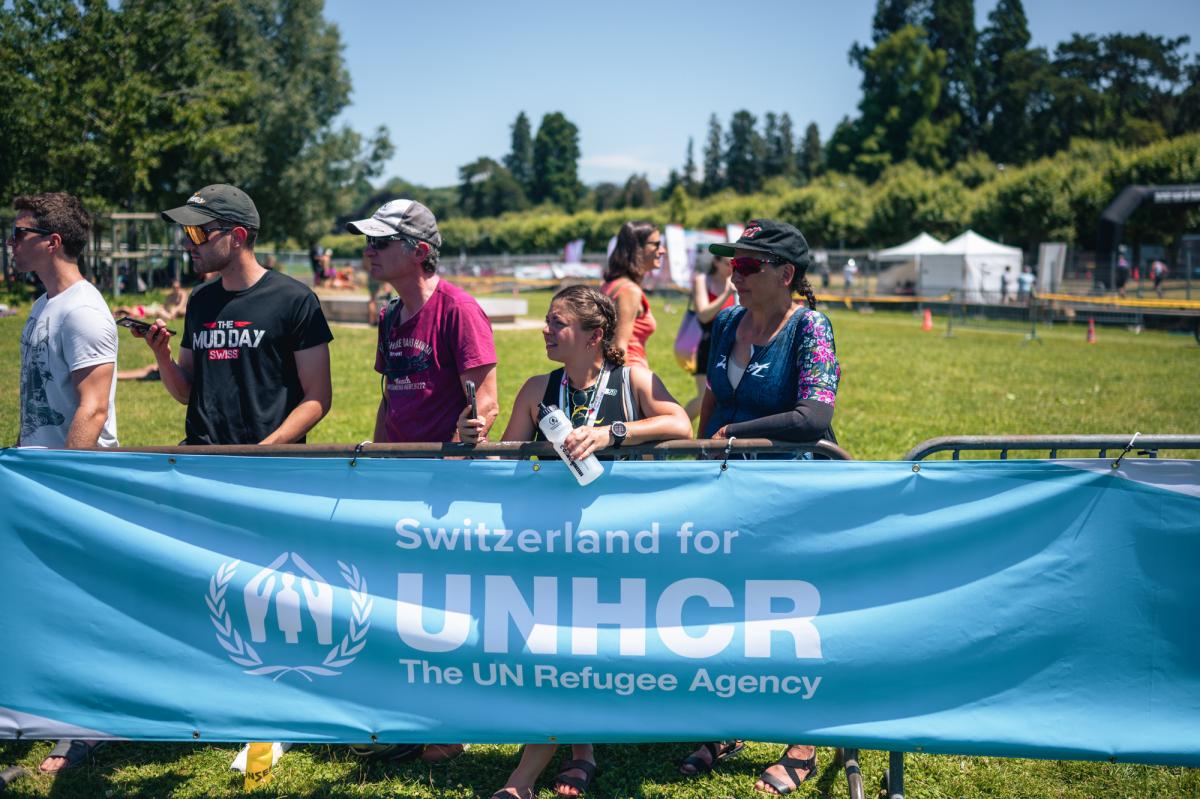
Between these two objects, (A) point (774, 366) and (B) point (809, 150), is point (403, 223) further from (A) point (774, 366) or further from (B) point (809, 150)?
(B) point (809, 150)

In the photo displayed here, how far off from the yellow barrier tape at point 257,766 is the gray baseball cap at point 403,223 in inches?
85.9

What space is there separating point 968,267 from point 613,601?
146ft

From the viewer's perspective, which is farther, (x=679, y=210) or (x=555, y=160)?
(x=555, y=160)

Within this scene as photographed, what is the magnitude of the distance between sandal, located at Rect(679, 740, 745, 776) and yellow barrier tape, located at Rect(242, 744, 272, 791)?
1.72 m

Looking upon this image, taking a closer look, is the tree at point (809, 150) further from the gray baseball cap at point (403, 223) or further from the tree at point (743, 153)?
the gray baseball cap at point (403, 223)

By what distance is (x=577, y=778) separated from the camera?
3.72 metres

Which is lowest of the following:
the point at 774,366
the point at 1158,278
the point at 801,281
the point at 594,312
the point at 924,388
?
the point at 924,388

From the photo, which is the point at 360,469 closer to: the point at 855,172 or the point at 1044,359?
the point at 1044,359

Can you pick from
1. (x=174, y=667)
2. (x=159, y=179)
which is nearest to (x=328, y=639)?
(x=174, y=667)

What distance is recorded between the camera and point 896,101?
349ft

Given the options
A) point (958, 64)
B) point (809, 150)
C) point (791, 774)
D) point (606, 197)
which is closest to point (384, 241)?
point (791, 774)

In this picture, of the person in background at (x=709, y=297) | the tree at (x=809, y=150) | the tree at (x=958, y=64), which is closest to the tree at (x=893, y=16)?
the tree at (x=958, y=64)

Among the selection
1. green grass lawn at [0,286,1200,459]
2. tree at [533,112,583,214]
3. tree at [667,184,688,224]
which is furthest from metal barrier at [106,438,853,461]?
tree at [533,112,583,214]

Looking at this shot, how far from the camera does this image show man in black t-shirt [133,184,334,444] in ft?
13.2
